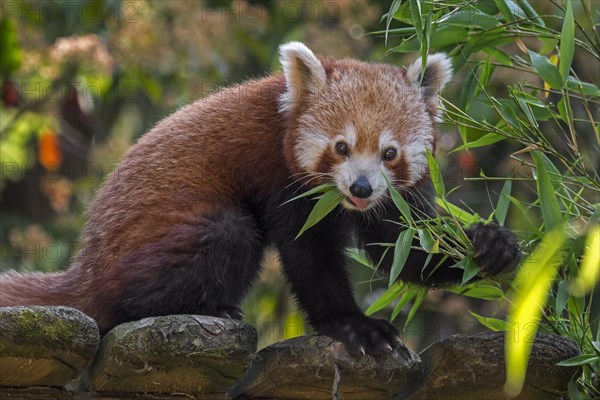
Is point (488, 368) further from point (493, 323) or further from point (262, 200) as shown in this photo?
point (262, 200)

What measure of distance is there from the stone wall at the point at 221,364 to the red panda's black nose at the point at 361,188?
715 mm

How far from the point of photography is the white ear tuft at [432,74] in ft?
13.6

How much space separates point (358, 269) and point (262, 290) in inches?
34.7

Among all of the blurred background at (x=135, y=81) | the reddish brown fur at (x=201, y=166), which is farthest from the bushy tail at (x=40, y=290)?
the blurred background at (x=135, y=81)

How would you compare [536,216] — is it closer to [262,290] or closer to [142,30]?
[262,290]

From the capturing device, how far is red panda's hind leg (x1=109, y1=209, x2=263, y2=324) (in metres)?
3.52

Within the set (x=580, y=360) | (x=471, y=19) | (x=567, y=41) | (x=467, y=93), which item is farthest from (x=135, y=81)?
(x=580, y=360)

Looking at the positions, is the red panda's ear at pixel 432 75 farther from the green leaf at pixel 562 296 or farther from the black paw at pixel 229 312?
the green leaf at pixel 562 296

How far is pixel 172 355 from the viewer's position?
2.90m

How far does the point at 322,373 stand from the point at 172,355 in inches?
20.0

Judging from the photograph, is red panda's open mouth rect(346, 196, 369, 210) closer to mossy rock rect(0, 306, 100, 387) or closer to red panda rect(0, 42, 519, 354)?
red panda rect(0, 42, 519, 354)

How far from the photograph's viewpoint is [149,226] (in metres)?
3.78

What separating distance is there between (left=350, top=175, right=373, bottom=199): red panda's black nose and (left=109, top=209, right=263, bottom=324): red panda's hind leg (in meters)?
0.44

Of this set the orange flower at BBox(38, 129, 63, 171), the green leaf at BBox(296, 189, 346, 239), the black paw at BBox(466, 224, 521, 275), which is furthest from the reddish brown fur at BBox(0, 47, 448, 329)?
the orange flower at BBox(38, 129, 63, 171)
